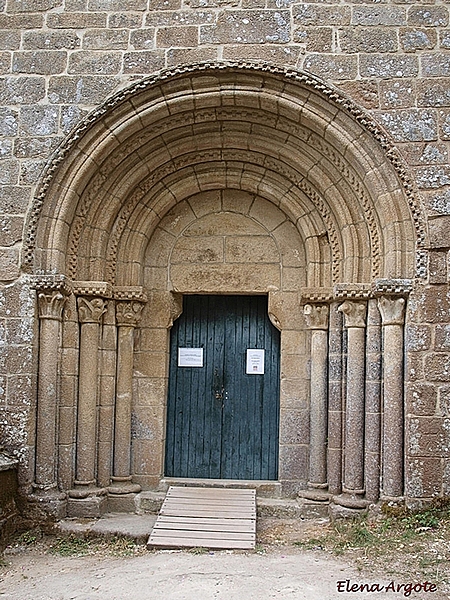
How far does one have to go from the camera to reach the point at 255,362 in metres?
7.20

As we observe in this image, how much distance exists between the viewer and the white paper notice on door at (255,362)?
23.6 feet

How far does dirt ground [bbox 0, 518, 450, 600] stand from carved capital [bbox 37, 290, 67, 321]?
6.21ft

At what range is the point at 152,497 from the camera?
6758mm

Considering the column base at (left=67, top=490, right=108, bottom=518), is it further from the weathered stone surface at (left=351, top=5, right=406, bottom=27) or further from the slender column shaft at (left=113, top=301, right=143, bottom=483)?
the weathered stone surface at (left=351, top=5, right=406, bottom=27)

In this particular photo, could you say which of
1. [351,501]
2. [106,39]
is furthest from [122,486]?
[106,39]

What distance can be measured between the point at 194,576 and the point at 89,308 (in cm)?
271

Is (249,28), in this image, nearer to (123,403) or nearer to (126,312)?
(126,312)

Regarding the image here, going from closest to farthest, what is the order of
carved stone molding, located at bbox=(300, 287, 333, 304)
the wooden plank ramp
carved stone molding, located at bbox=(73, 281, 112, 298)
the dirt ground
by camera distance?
the dirt ground < the wooden plank ramp < carved stone molding, located at bbox=(73, 281, 112, 298) < carved stone molding, located at bbox=(300, 287, 333, 304)

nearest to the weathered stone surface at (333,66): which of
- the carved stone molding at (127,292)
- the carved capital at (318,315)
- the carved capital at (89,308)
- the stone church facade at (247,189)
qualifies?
the stone church facade at (247,189)

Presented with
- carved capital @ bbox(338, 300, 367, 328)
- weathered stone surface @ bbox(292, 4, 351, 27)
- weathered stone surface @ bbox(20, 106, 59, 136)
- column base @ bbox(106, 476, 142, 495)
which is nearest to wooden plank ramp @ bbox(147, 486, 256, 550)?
column base @ bbox(106, 476, 142, 495)

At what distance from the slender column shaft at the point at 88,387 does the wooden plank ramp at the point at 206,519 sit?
2.59 feet

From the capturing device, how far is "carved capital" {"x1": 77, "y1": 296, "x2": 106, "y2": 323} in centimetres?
667

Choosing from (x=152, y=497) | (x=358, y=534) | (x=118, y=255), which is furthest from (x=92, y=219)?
(x=358, y=534)

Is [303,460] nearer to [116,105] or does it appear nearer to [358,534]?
[358,534]
